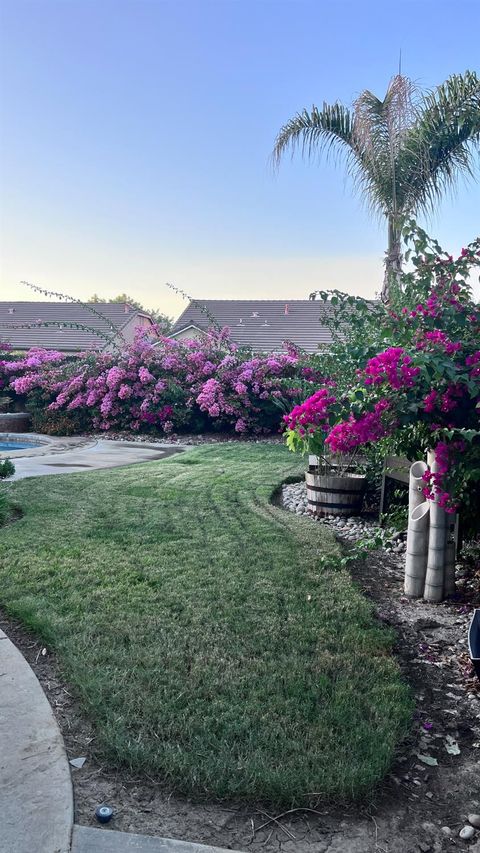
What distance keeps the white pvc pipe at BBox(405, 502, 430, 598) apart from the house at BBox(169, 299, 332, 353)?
22.8 meters

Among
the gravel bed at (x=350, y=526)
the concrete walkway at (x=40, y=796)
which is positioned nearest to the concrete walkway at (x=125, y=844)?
the concrete walkway at (x=40, y=796)

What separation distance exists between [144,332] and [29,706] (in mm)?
12513

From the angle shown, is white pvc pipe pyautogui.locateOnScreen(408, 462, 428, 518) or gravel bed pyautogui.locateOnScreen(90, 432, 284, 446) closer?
white pvc pipe pyautogui.locateOnScreen(408, 462, 428, 518)

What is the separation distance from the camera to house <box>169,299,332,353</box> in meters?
27.4

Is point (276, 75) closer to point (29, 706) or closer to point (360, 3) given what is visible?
point (360, 3)

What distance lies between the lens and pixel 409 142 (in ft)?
37.6

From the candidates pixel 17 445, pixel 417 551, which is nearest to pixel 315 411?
pixel 417 551

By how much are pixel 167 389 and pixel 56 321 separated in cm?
1956

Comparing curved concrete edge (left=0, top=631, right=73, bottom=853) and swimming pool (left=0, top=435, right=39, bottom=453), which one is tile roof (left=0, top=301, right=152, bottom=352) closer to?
swimming pool (left=0, top=435, right=39, bottom=453)

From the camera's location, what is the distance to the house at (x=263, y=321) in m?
27.4

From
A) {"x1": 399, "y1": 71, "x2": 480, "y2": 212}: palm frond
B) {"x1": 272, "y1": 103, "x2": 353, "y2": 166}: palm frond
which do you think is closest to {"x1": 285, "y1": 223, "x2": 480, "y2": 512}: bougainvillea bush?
{"x1": 399, "y1": 71, "x2": 480, "y2": 212}: palm frond

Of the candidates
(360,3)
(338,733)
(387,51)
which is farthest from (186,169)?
(338,733)

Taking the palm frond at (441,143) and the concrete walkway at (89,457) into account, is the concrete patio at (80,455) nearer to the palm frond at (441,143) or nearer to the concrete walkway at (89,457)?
the concrete walkway at (89,457)

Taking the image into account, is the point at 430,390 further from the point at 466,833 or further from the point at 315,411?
the point at 466,833
